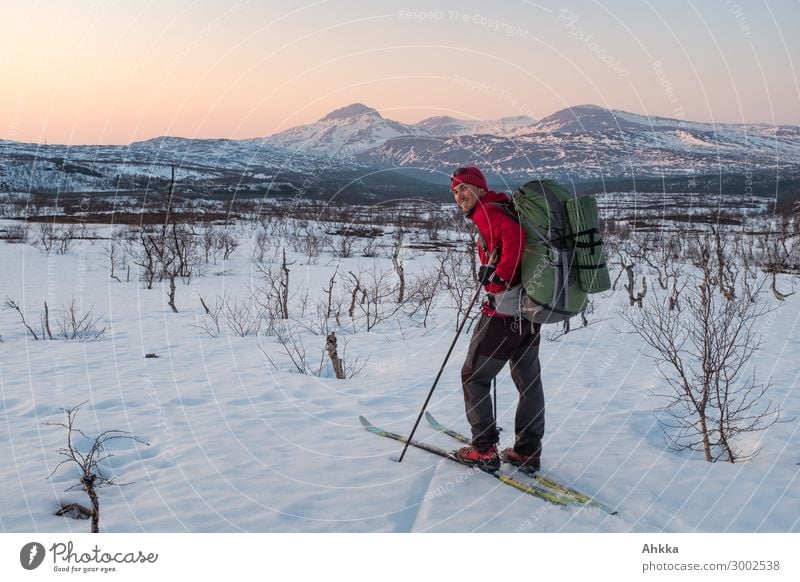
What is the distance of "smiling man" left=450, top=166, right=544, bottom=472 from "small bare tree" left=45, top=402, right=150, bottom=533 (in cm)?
208

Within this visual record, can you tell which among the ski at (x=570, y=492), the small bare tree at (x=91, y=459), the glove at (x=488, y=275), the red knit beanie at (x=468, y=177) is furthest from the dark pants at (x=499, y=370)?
the small bare tree at (x=91, y=459)

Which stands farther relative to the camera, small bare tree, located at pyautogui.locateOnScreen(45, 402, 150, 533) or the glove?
the glove

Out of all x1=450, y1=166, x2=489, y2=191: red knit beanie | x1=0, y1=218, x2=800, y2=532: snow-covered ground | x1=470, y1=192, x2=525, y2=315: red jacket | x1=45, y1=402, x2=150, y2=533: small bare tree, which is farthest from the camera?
x1=450, y1=166, x2=489, y2=191: red knit beanie

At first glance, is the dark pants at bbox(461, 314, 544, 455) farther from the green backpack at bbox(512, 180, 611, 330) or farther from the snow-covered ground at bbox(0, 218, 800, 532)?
the snow-covered ground at bbox(0, 218, 800, 532)

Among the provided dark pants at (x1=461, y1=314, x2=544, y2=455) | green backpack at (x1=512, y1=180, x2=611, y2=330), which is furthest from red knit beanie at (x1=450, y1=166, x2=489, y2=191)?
dark pants at (x1=461, y1=314, x2=544, y2=455)

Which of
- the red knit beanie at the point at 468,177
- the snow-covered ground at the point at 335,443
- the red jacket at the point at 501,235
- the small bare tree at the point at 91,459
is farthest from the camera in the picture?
the red knit beanie at the point at 468,177

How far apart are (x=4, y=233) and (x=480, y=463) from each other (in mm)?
26785

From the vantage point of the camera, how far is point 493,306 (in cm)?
328

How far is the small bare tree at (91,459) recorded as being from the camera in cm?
255

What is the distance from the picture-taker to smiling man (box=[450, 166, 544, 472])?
3.10 metres

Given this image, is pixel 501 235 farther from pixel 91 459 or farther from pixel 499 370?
pixel 91 459

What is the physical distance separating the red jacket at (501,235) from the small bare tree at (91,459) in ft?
7.65

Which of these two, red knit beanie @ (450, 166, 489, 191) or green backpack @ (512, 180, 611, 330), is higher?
red knit beanie @ (450, 166, 489, 191)

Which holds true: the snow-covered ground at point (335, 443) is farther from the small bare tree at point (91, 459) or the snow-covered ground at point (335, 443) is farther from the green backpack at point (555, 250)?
the green backpack at point (555, 250)
